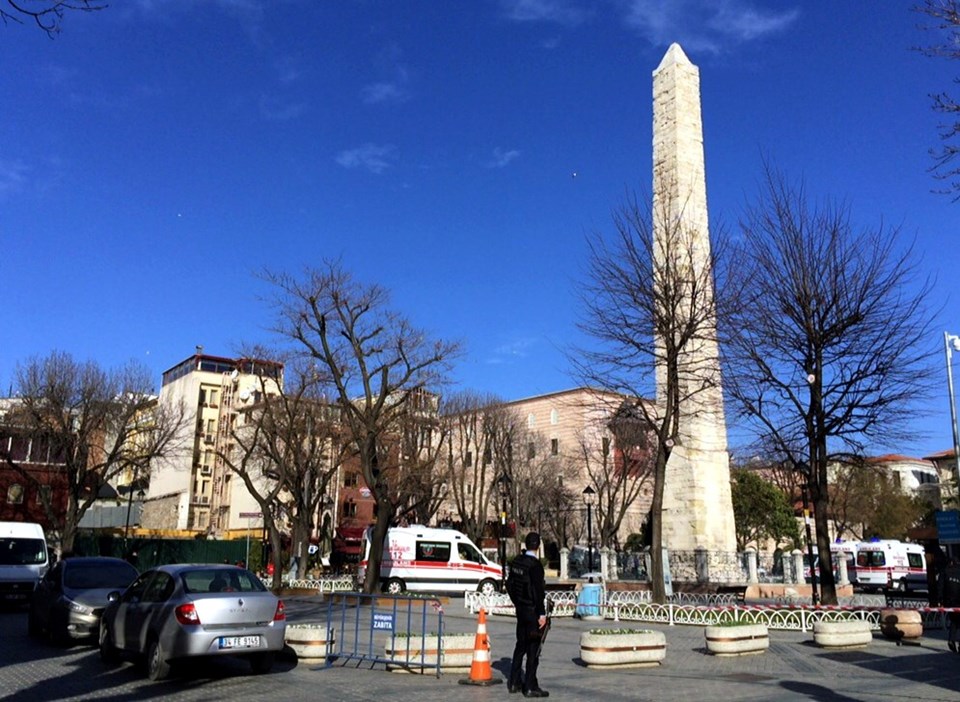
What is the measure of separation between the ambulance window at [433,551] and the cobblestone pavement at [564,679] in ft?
54.3

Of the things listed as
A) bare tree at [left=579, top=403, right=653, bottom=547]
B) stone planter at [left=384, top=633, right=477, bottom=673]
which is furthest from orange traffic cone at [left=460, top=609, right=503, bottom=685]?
bare tree at [left=579, top=403, right=653, bottom=547]

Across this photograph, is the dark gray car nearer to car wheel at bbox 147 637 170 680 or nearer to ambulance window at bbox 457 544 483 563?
car wheel at bbox 147 637 170 680

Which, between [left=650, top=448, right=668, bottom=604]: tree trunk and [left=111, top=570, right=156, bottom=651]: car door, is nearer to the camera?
[left=111, top=570, right=156, bottom=651]: car door

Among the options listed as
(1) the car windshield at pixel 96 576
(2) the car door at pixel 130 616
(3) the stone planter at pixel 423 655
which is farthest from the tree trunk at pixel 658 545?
(2) the car door at pixel 130 616

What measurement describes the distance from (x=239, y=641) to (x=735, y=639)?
274 inches

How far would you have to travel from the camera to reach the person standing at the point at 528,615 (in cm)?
816

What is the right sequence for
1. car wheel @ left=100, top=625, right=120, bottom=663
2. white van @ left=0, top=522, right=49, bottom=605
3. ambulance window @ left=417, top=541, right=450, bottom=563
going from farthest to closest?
ambulance window @ left=417, top=541, right=450, bottom=563 < white van @ left=0, top=522, right=49, bottom=605 < car wheel @ left=100, top=625, right=120, bottom=663

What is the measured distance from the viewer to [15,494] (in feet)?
143

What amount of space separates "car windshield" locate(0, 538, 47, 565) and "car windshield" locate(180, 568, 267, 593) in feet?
46.3

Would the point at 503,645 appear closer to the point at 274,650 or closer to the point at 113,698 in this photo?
the point at 274,650

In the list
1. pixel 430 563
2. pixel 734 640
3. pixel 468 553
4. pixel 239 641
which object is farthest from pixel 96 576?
pixel 468 553

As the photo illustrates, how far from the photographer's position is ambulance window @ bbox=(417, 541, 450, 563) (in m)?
29.0

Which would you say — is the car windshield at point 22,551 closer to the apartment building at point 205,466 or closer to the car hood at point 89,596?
the car hood at point 89,596

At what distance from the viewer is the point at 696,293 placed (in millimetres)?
19672
